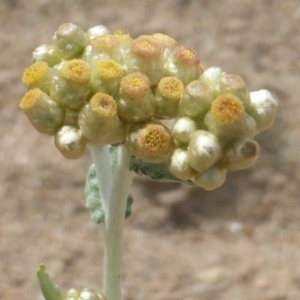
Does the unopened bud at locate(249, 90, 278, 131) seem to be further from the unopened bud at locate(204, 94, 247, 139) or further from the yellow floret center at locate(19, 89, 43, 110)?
the yellow floret center at locate(19, 89, 43, 110)

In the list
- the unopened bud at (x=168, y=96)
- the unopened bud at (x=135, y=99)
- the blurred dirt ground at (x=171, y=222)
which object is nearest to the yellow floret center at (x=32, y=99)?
the unopened bud at (x=135, y=99)

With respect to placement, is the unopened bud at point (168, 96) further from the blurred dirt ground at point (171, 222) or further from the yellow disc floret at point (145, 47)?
the blurred dirt ground at point (171, 222)

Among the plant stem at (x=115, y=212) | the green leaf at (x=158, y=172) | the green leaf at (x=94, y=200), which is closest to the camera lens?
the green leaf at (x=158, y=172)

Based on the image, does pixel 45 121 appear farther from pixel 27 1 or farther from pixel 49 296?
pixel 27 1

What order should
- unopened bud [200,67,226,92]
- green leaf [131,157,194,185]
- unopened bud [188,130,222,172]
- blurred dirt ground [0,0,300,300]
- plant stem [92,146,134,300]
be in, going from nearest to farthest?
unopened bud [188,130,222,172] → unopened bud [200,67,226,92] → green leaf [131,157,194,185] → plant stem [92,146,134,300] → blurred dirt ground [0,0,300,300]

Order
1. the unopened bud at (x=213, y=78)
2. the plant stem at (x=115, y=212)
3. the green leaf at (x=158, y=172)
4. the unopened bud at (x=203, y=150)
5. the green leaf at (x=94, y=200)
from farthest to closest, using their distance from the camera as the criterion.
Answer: the green leaf at (x=94, y=200), the plant stem at (x=115, y=212), the green leaf at (x=158, y=172), the unopened bud at (x=213, y=78), the unopened bud at (x=203, y=150)

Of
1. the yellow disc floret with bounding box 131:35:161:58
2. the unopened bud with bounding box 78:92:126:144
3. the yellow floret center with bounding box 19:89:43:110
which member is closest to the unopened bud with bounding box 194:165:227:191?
the unopened bud with bounding box 78:92:126:144

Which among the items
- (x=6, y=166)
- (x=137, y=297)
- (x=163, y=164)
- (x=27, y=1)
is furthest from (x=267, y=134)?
(x=163, y=164)
